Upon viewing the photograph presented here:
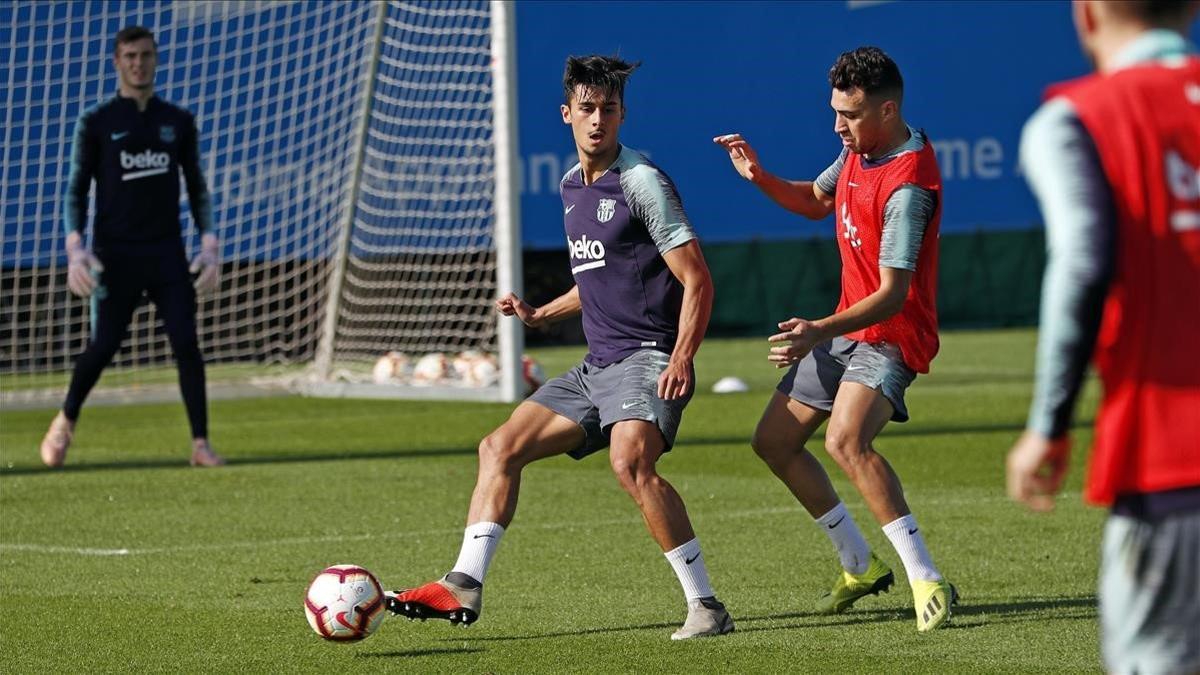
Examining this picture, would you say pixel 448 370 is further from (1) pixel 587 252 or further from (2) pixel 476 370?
(1) pixel 587 252

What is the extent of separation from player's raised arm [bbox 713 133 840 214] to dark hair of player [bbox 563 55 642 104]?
696 millimetres

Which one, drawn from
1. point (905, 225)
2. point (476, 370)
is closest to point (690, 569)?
point (905, 225)

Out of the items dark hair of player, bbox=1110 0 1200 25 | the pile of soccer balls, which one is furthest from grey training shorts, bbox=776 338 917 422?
the pile of soccer balls

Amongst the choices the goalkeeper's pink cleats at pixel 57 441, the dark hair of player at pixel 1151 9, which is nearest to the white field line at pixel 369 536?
the goalkeeper's pink cleats at pixel 57 441

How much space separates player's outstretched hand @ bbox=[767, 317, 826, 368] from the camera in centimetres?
584

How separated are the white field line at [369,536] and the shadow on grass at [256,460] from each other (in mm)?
3116

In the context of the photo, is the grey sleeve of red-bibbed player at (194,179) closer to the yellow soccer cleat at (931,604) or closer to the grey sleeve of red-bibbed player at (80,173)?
the grey sleeve of red-bibbed player at (80,173)

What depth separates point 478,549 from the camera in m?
6.59

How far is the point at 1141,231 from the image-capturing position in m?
3.32

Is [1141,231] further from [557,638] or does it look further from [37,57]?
[37,57]

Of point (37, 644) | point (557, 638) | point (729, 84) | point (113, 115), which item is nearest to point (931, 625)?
point (557, 638)

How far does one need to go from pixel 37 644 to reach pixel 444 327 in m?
11.8

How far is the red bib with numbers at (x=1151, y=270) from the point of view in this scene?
3.30 metres

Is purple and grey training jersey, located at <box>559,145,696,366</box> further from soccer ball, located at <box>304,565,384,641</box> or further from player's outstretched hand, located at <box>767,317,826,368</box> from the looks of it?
soccer ball, located at <box>304,565,384,641</box>
